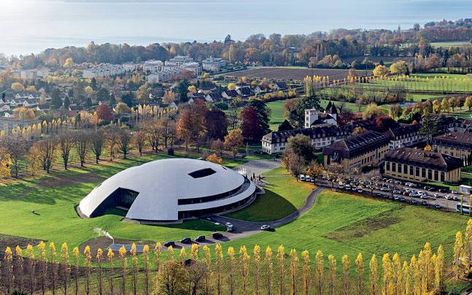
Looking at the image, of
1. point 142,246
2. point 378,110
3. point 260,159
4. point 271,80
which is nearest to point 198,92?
point 271,80

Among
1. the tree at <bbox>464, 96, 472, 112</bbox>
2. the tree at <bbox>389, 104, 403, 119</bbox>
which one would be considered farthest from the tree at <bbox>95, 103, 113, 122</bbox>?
the tree at <bbox>464, 96, 472, 112</bbox>

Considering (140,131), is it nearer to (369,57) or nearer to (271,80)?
(271,80)

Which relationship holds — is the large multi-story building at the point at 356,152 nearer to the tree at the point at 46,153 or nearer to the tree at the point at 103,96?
the tree at the point at 46,153

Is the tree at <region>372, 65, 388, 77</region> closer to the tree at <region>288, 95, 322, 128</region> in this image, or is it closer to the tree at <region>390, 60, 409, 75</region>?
the tree at <region>390, 60, 409, 75</region>

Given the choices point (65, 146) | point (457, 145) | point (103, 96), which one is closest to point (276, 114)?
point (103, 96)

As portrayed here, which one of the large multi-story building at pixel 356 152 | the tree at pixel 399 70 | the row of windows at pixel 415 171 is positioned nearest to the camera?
the row of windows at pixel 415 171

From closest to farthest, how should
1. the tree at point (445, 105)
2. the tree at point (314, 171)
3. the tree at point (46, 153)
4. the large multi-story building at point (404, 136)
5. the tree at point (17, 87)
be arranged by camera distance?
the tree at point (314, 171) → the tree at point (46, 153) → the large multi-story building at point (404, 136) → the tree at point (445, 105) → the tree at point (17, 87)

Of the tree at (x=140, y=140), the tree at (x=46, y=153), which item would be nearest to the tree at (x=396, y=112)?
the tree at (x=140, y=140)
